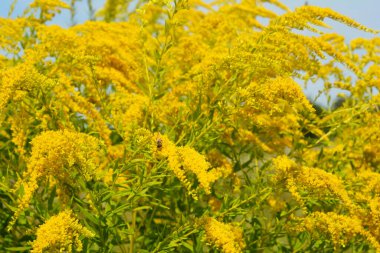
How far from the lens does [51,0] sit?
5109mm

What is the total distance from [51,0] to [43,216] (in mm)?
→ 2773

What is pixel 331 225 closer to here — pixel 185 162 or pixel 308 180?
pixel 308 180

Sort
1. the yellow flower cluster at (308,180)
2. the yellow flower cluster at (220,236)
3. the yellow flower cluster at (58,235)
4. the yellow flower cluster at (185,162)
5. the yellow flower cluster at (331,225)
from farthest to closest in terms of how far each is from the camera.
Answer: the yellow flower cluster at (331,225) → the yellow flower cluster at (308,180) → the yellow flower cluster at (220,236) → the yellow flower cluster at (185,162) → the yellow flower cluster at (58,235)

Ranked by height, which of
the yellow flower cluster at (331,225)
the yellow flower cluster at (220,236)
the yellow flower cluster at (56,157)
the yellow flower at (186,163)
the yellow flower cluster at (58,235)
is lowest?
the yellow flower cluster at (331,225)

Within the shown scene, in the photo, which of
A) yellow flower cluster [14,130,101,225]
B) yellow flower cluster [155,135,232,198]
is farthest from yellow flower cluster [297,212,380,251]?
yellow flower cluster [14,130,101,225]

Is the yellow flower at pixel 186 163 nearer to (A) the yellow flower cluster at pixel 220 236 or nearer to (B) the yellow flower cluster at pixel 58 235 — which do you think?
(A) the yellow flower cluster at pixel 220 236

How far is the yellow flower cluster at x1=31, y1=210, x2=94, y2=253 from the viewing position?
7.48 feet

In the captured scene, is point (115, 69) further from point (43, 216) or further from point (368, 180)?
point (368, 180)

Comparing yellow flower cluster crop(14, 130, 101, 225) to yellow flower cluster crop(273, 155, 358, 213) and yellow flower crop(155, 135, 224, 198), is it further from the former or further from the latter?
yellow flower cluster crop(273, 155, 358, 213)

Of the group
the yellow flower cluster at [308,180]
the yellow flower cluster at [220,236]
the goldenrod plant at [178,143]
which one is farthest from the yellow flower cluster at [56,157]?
the yellow flower cluster at [308,180]

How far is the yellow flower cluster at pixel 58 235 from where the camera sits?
2.28 meters

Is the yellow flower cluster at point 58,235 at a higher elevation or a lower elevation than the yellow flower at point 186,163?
lower

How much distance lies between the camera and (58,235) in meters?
2.30

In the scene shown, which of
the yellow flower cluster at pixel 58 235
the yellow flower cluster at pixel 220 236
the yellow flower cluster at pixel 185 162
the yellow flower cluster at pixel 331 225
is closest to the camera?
the yellow flower cluster at pixel 58 235
